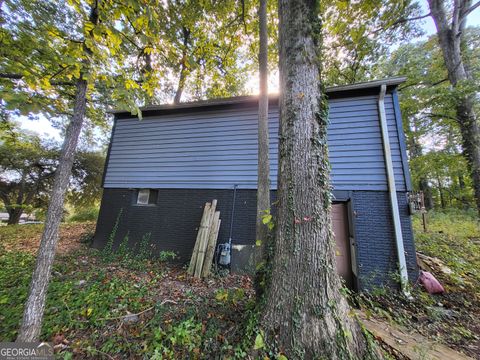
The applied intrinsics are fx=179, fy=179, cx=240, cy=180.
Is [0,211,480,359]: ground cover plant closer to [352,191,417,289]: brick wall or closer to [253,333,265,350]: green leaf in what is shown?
[253,333,265,350]: green leaf

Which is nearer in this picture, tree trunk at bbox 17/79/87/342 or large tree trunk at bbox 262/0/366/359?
large tree trunk at bbox 262/0/366/359

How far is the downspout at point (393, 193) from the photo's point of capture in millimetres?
3725

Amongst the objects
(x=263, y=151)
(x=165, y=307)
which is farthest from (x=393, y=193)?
(x=165, y=307)

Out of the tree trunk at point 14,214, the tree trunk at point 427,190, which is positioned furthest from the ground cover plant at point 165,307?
the tree trunk at point 427,190

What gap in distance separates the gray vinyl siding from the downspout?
12cm

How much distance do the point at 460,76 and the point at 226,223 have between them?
8.12 metres

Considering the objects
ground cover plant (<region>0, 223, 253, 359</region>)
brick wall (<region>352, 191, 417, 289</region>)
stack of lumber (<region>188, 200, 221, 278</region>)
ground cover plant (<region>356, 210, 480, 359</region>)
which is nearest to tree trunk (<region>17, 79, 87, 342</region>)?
ground cover plant (<region>0, 223, 253, 359</region>)

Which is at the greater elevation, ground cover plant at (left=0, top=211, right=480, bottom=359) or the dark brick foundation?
the dark brick foundation

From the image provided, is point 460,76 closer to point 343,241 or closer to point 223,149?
point 343,241

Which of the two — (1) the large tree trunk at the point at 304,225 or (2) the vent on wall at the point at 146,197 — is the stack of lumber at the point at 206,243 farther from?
(1) the large tree trunk at the point at 304,225

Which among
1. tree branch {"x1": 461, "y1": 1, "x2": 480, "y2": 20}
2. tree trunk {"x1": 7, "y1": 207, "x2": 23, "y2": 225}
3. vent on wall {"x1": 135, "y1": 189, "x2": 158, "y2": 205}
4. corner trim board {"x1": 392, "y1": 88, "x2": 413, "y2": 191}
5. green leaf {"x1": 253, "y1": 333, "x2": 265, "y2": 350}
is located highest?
tree branch {"x1": 461, "y1": 1, "x2": 480, "y2": 20}

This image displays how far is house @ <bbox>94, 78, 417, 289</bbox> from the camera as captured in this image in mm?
4039

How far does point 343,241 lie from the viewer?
4.42 meters

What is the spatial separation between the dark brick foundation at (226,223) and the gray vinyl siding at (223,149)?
0.97ft
